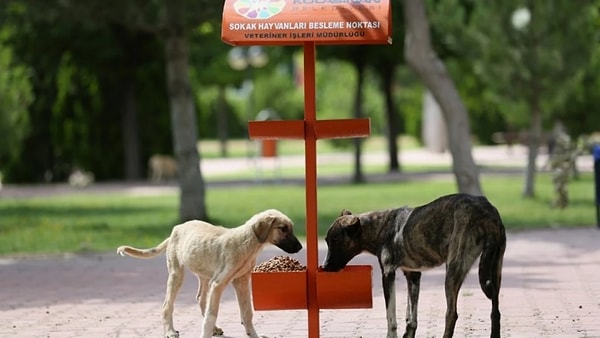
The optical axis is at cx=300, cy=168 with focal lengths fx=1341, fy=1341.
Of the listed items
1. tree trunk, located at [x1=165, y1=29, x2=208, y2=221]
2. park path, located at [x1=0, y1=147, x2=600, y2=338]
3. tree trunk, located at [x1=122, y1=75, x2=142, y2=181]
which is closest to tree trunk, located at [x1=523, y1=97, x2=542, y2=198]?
tree trunk, located at [x1=165, y1=29, x2=208, y2=221]

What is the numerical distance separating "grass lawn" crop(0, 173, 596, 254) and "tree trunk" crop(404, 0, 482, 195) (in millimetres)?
943

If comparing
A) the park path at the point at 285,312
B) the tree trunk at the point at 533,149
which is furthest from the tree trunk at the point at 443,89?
the tree trunk at the point at 533,149

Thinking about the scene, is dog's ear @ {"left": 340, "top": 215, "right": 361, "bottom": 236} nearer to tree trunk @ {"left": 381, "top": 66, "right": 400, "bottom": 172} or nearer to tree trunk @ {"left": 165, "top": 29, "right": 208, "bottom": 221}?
tree trunk @ {"left": 165, "top": 29, "right": 208, "bottom": 221}

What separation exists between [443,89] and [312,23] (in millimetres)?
12183

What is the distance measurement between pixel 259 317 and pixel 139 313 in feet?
3.63

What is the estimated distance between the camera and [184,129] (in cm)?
2062

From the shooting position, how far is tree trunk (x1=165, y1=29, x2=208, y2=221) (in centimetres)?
2056

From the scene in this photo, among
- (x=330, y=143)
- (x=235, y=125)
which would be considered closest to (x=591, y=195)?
(x=330, y=143)

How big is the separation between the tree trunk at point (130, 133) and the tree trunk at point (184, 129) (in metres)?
15.3

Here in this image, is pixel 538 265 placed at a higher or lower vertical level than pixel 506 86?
→ lower

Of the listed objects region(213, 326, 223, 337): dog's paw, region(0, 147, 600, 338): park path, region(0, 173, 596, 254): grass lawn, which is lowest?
region(0, 173, 596, 254): grass lawn

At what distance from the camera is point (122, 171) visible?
37500mm

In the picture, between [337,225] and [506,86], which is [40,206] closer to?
[506,86]

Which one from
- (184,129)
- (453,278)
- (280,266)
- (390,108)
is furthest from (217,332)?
(390,108)
